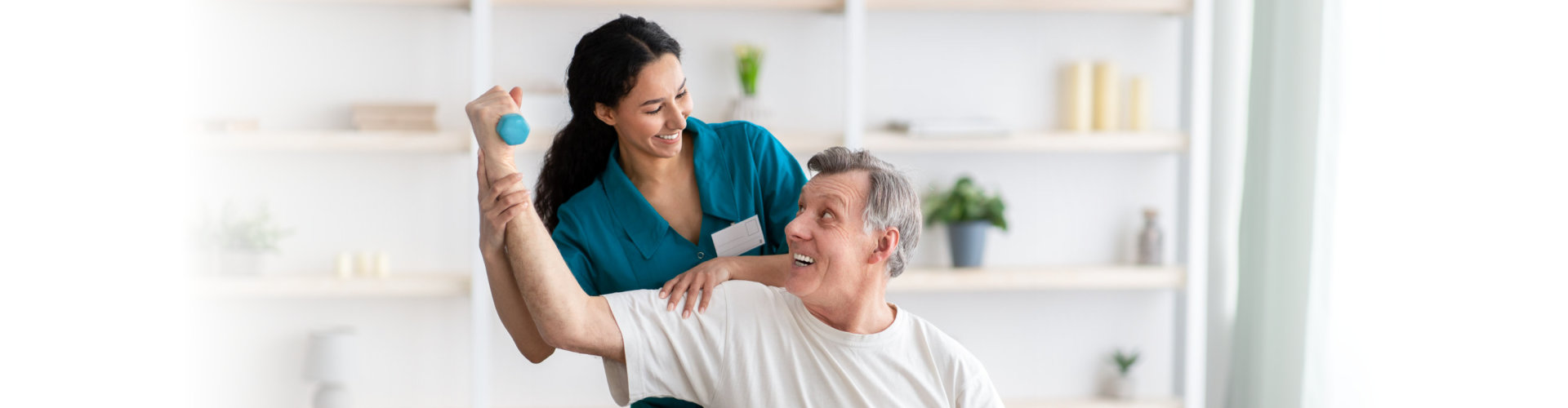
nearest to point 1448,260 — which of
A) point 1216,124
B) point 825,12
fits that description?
point 1216,124

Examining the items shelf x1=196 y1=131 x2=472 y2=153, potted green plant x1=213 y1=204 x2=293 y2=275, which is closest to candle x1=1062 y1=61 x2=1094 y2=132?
shelf x1=196 y1=131 x2=472 y2=153

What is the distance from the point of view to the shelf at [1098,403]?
13.0ft

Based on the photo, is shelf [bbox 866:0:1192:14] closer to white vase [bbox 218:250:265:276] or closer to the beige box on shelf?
the beige box on shelf

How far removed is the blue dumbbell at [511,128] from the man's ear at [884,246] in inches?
24.1

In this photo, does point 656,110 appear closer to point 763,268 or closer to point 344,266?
point 763,268

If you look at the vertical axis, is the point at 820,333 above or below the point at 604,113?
below

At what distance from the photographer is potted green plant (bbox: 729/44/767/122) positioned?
365 cm

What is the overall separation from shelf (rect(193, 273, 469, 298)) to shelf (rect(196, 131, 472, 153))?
41 cm

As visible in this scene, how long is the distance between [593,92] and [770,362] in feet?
1.70

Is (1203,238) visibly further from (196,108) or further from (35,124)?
(35,124)

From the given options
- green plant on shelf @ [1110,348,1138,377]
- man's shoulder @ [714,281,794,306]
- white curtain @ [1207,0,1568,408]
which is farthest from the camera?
green plant on shelf @ [1110,348,1138,377]

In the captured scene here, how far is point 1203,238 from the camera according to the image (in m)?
4.03

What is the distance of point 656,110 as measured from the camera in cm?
177


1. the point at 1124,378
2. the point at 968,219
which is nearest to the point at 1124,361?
the point at 1124,378
